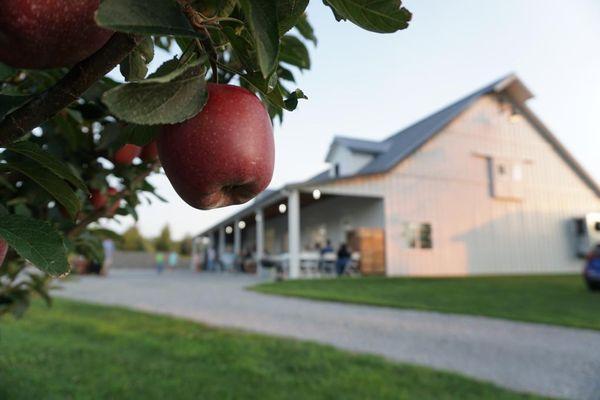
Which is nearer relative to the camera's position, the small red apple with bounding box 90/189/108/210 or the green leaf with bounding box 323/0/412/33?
the green leaf with bounding box 323/0/412/33

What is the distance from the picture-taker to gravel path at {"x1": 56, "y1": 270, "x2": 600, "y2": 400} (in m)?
4.43

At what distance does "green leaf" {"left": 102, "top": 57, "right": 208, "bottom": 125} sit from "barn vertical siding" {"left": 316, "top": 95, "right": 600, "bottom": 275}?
16105mm

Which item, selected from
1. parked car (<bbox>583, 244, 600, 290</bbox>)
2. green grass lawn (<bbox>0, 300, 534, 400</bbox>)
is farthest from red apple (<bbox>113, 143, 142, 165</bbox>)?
parked car (<bbox>583, 244, 600, 290</bbox>)

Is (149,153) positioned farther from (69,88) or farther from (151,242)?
(151,242)

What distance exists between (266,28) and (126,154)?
121 centimetres

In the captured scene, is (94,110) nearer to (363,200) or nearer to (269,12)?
(269,12)

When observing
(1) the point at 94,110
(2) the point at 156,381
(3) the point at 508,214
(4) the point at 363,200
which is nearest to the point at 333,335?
(2) the point at 156,381

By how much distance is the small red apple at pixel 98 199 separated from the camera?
2.00m

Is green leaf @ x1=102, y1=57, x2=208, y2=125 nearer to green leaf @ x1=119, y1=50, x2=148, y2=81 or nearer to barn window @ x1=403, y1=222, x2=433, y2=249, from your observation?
green leaf @ x1=119, y1=50, x2=148, y2=81

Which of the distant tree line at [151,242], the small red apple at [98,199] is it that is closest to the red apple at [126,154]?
the small red apple at [98,199]

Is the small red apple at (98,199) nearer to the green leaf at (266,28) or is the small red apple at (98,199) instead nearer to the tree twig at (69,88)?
the tree twig at (69,88)

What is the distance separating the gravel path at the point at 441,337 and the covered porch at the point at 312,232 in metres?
7.45

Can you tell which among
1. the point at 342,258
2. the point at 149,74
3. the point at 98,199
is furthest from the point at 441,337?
the point at 342,258

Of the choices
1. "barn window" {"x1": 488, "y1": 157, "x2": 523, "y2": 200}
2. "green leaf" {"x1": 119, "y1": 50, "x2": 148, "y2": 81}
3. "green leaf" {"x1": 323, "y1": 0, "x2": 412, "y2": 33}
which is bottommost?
"green leaf" {"x1": 119, "y1": 50, "x2": 148, "y2": 81}
